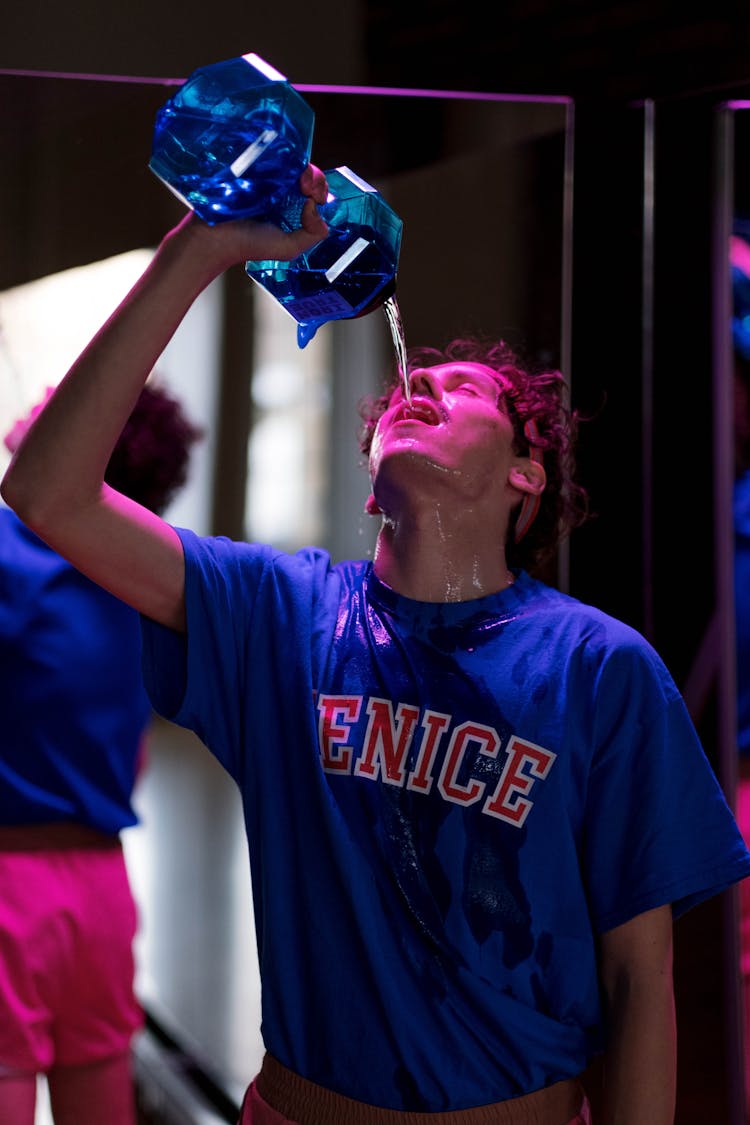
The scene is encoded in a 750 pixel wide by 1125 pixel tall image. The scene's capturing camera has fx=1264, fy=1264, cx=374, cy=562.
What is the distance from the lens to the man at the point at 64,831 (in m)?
1.72

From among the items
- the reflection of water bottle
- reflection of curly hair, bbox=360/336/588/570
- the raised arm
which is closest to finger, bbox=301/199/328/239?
the raised arm

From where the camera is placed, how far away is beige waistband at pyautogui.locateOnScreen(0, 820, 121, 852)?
173 cm

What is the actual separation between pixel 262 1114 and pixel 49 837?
658 mm

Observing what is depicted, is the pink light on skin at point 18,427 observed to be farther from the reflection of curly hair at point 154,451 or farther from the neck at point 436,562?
the neck at point 436,562

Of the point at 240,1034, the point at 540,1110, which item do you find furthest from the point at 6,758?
the point at 540,1110

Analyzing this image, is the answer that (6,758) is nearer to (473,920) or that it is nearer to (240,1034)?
(240,1034)

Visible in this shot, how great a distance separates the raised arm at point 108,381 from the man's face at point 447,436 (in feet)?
0.87

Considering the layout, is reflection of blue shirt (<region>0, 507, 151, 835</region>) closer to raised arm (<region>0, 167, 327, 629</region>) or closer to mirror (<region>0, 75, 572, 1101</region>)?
mirror (<region>0, 75, 572, 1101</region>)

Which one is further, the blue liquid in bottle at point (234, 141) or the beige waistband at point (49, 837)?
the beige waistband at point (49, 837)

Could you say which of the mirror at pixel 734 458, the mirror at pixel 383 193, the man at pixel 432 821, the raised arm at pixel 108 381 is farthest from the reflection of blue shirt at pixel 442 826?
the mirror at pixel 383 193

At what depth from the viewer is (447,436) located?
4.35 feet

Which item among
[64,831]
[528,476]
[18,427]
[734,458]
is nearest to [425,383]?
[528,476]

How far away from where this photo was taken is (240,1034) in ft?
6.68

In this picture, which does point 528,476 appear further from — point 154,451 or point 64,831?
point 64,831
